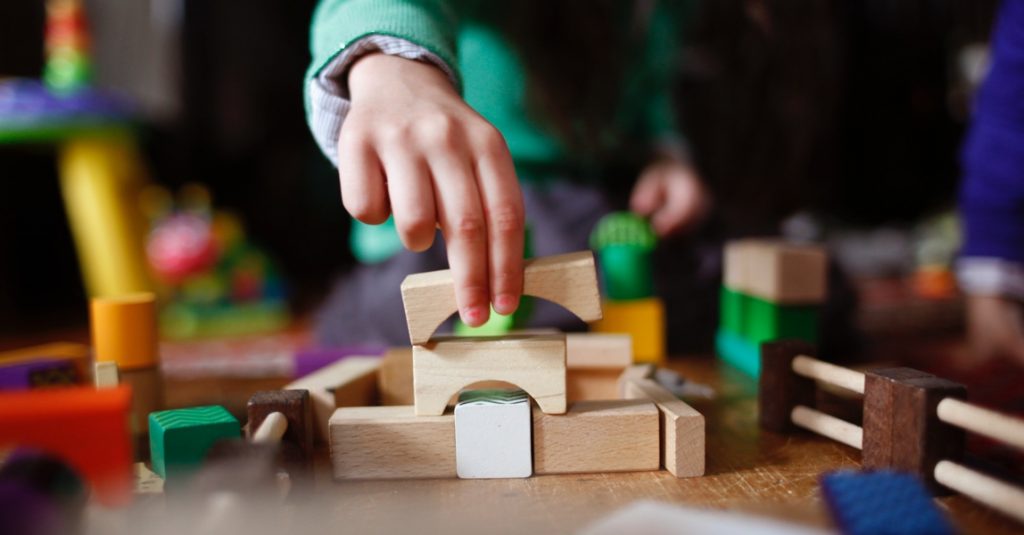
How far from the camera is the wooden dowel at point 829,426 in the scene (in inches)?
20.9

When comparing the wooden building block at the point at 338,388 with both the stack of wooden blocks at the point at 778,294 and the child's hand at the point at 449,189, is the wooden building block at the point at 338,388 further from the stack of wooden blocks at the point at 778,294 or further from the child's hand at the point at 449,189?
the stack of wooden blocks at the point at 778,294

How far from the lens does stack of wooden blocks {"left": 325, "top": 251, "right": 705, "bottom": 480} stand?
1.68 feet

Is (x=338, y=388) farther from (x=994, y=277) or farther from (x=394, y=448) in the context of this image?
(x=994, y=277)

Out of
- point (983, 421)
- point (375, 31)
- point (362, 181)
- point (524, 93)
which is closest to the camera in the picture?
point (983, 421)

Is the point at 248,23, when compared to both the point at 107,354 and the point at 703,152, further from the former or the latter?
the point at 107,354

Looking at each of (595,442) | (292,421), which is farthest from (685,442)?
(292,421)

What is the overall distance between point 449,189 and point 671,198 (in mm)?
857

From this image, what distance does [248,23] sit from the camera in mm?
2365

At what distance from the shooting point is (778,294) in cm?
82

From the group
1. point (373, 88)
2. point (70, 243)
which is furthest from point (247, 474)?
point (70, 243)

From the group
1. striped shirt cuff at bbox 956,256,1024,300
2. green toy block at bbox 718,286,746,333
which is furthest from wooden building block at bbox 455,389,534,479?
striped shirt cuff at bbox 956,256,1024,300

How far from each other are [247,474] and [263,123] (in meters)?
2.46

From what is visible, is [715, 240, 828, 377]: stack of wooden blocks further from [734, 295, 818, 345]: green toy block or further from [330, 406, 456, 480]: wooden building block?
[330, 406, 456, 480]: wooden building block

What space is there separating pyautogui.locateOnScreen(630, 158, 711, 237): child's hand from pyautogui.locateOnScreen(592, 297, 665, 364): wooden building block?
346 mm
